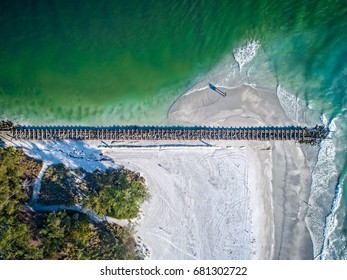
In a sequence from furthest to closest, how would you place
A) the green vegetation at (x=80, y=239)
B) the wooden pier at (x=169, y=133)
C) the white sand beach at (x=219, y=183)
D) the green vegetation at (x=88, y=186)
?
1. the wooden pier at (x=169, y=133)
2. the white sand beach at (x=219, y=183)
3. the green vegetation at (x=88, y=186)
4. the green vegetation at (x=80, y=239)

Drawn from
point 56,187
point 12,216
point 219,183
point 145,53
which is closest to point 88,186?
point 56,187

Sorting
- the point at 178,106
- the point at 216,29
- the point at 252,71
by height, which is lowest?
the point at 178,106

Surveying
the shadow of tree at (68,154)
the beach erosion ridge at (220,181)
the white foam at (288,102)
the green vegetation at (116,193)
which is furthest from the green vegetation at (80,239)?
the white foam at (288,102)

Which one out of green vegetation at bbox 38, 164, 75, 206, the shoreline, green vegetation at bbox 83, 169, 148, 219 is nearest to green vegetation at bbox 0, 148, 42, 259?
green vegetation at bbox 38, 164, 75, 206

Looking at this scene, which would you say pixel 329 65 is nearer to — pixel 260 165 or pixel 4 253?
pixel 260 165

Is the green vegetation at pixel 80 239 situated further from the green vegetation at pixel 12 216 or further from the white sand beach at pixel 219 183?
the white sand beach at pixel 219 183
